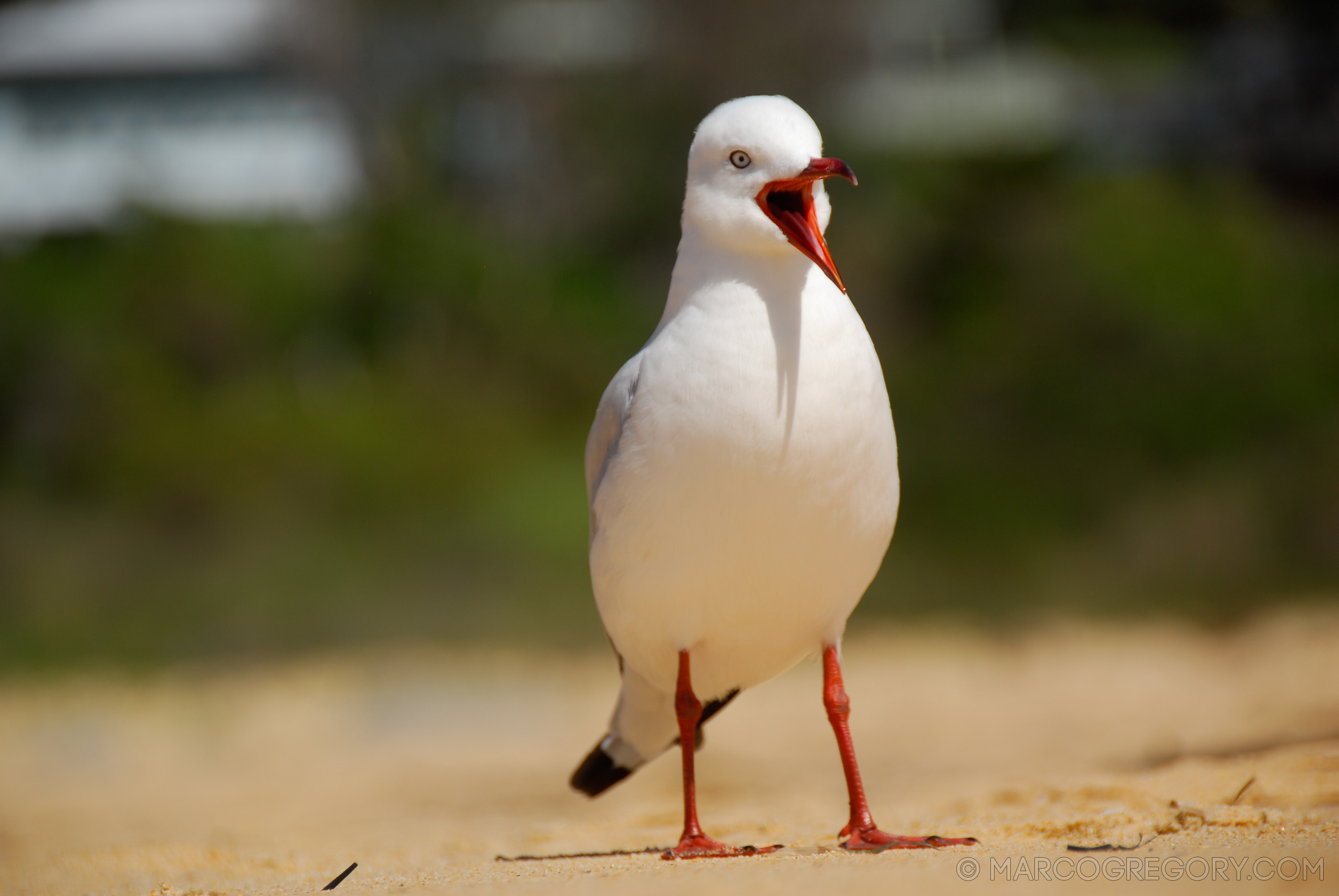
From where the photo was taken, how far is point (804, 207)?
327 cm

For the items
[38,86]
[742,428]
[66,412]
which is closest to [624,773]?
[742,428]

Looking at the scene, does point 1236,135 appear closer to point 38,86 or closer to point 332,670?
point 332,670

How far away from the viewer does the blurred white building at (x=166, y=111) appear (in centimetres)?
1820

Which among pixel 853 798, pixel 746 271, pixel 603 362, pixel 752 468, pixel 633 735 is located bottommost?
pixel 853 798

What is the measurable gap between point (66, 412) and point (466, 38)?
1006cm

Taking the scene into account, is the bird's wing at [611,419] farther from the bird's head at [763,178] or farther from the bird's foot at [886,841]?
the bird's foot at [886,841]

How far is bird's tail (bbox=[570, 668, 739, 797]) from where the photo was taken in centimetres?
395

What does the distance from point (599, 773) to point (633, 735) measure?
0.19 m

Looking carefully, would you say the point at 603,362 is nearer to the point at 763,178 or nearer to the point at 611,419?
the point at 611,419

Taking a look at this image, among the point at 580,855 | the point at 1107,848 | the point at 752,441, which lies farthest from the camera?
the point at 580,855

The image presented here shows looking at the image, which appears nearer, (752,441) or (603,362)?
(752,441)

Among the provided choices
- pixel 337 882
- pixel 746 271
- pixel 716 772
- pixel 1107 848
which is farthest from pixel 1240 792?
pixel 716 772

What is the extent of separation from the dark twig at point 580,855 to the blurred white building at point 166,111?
530 inches

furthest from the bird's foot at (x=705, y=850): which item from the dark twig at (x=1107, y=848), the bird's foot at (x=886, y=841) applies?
the dark twig at (x=1107, y=848)
